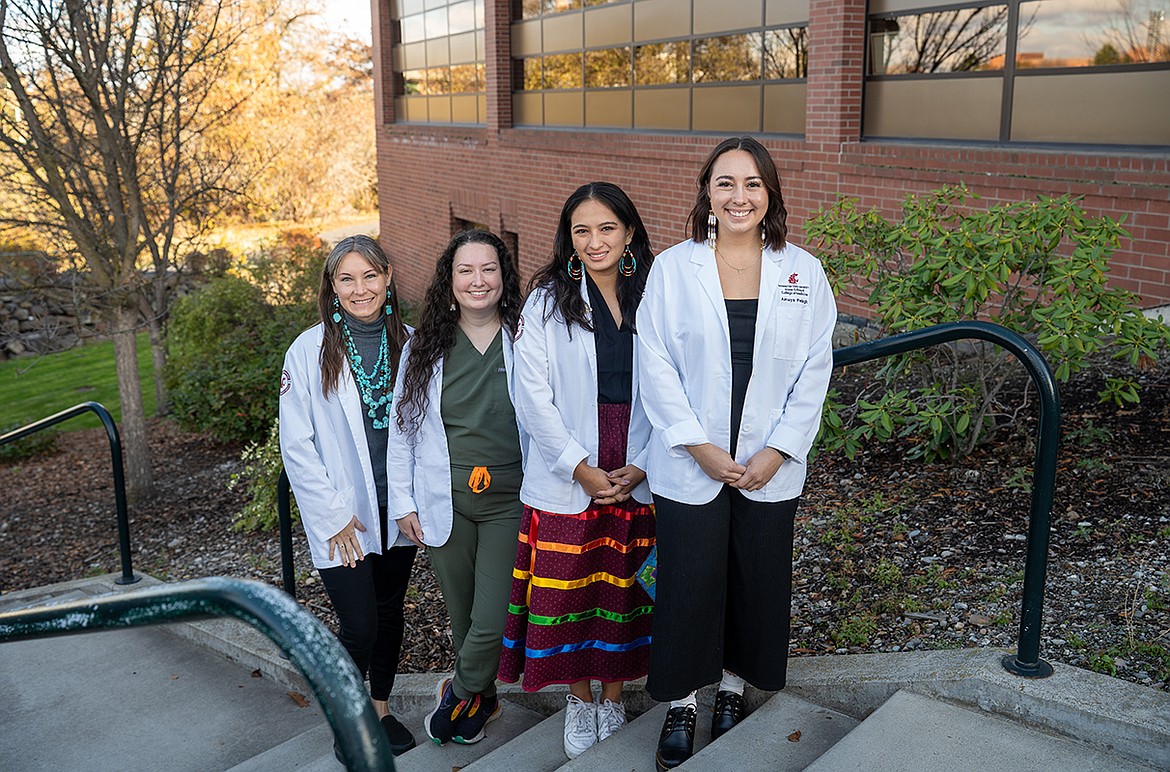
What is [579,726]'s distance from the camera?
10.8 ft

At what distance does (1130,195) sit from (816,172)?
280 cm

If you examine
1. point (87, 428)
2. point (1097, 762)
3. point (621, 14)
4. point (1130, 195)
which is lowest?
point (87, 428)

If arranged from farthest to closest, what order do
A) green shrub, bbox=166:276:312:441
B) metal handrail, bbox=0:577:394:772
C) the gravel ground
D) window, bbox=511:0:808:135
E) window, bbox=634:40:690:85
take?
window, bbox=634:40:690:85 → green shrub, bbox=166:276:312:441 → window, bbox=511:0:808:135 → the gravel ground → metal handrail, bbox=0:577:394:772

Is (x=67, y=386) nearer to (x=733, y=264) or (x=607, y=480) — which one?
(x=607, y=480)

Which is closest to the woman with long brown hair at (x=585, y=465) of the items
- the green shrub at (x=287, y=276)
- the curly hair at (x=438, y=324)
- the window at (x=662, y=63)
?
the curly hair at (x=438, y=324)

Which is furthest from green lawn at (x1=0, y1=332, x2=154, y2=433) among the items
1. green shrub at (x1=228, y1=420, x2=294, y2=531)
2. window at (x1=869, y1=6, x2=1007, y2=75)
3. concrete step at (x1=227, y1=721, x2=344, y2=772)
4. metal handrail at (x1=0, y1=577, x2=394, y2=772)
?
metal handrail at (x1=0, y1=577, x2=394, y2=772)

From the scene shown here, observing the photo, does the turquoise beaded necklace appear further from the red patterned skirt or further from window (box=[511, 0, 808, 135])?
window (box=[511, 0, 808, 135])

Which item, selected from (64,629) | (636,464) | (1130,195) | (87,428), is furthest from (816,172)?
(87,428)

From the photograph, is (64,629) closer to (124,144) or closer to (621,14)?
(124,144)

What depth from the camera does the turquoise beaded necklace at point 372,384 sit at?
133 inches

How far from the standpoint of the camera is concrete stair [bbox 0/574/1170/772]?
9.11 ft

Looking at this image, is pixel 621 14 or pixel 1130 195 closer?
pixel 1130 195

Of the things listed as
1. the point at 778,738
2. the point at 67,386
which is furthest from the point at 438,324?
the point at 67,386

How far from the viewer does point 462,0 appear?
15.3 m
